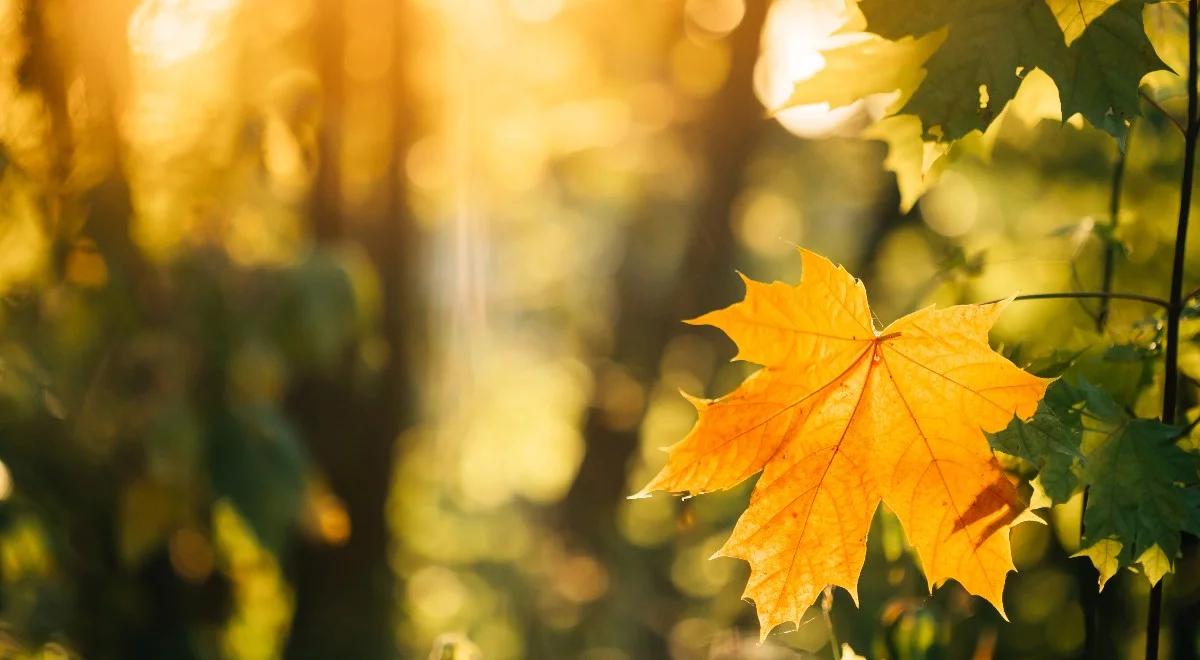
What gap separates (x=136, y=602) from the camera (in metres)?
3.11

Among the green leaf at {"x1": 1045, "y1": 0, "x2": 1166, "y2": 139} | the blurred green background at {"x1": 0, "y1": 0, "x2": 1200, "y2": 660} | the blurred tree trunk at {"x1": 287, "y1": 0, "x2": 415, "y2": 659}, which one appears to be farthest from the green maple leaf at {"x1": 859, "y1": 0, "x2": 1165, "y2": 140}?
the blurred tree trunk at {"x1": 287, "y1": 0, "x2": 415, "y2": 659}

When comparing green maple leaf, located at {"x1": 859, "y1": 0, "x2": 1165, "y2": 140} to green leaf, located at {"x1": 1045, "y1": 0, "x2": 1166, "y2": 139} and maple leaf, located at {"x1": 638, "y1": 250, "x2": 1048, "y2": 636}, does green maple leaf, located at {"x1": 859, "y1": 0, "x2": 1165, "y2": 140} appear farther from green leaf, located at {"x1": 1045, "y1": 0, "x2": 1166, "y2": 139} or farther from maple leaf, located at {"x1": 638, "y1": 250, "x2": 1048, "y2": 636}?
maple leaf, located at {"x1": 638, "y1": 250, "x2": 1048, "y2": 636}

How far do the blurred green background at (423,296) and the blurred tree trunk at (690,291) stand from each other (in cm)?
3

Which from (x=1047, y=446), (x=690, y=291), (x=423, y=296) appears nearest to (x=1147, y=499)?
(x=1047, y=446)

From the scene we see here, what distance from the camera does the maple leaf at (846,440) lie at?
897 millimetres

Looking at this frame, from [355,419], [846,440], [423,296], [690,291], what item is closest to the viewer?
[846,440]

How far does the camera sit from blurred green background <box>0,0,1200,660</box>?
237 centimetres

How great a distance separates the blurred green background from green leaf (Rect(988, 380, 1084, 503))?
1.31 ft

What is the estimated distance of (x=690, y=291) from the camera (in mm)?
7238

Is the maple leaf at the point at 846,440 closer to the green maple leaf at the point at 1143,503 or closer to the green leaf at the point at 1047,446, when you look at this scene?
the green leaf at the point at 1047,446

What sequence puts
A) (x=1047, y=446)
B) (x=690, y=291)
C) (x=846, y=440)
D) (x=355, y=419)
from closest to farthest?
(x=1047, y=446)
(x=846, y=440)
(x=355, y=419)
(x=690, y=291)

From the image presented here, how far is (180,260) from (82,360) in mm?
505

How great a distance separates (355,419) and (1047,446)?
445cm

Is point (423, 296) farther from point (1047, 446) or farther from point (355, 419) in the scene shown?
point (1047, 446)
